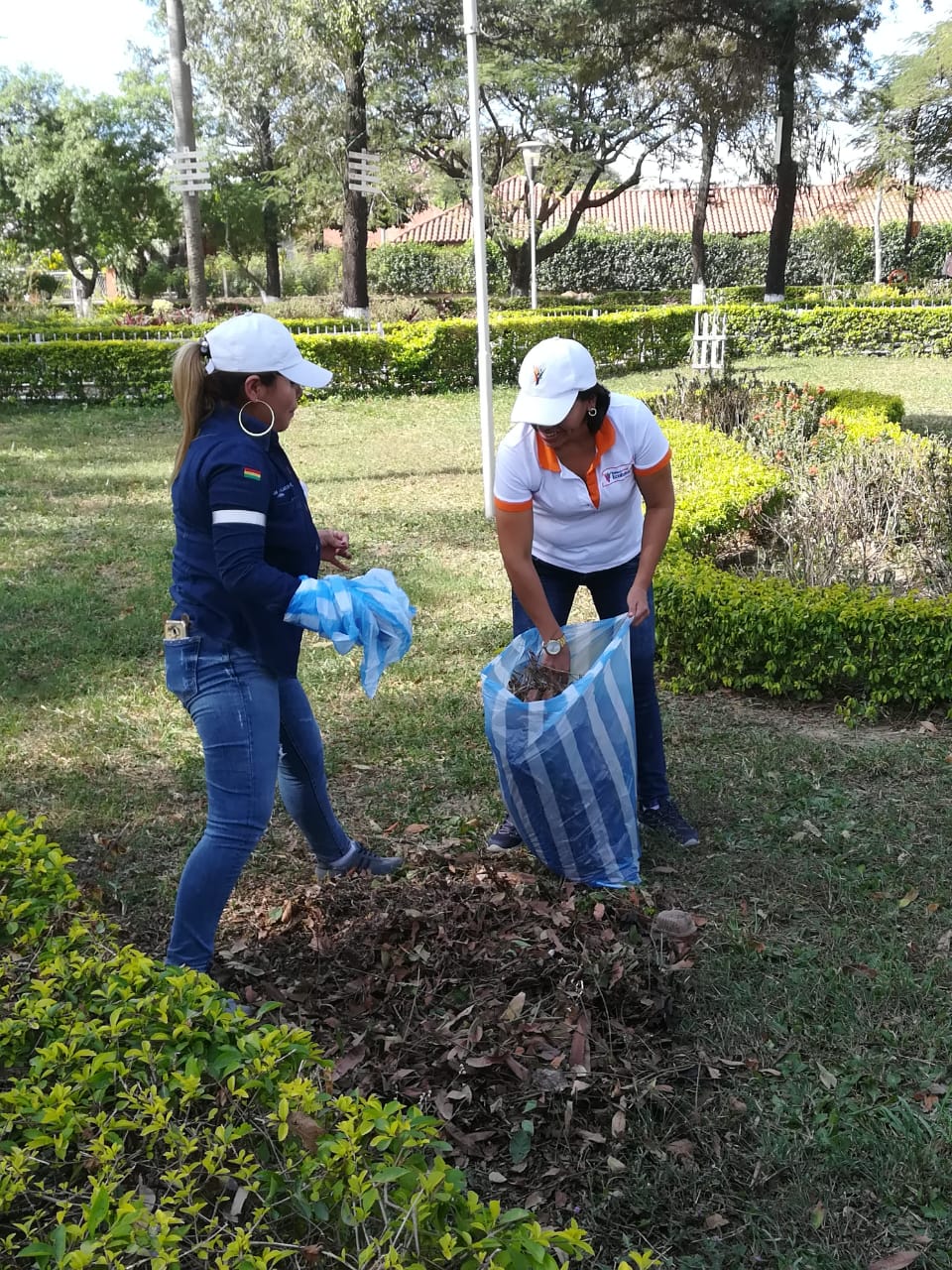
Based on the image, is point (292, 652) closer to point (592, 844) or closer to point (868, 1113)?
point (592, 844)

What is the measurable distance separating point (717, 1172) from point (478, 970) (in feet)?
2.54

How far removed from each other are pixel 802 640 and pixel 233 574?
313cm

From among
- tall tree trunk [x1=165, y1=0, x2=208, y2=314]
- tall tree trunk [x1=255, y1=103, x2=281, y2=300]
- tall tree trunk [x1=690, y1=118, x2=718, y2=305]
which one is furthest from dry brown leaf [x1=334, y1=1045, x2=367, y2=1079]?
tall tree trunk [x1=255, y1=103, x2=281, y2=300]

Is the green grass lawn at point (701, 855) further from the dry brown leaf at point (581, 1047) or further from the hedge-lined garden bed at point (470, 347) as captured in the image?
the hedge-lined garden bed at point (470, 347)

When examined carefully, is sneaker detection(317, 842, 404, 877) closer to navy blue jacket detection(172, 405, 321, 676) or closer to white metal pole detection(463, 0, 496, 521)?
navy blue jacket detection(172, 405, 321, 676)

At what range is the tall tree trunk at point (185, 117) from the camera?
20000mm

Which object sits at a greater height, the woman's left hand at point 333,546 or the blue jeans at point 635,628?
the woman's left hand at point 333,546

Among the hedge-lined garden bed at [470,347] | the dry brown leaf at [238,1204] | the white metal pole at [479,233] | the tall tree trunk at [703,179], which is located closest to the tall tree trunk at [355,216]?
the hedge-lined garden bed at [470,347]

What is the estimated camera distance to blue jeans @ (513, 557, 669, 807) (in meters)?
3.49

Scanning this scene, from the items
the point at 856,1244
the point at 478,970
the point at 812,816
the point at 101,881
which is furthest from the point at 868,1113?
the point at 101,881

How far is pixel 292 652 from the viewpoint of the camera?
2668 millimetres

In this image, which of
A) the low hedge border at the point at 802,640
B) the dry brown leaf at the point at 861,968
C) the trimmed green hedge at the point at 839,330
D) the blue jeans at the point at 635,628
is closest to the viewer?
the dry brown leaf at the point at 861,968

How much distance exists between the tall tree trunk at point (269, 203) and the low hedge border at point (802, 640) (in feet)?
103

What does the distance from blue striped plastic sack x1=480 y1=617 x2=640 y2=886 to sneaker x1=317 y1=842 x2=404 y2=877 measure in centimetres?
44
